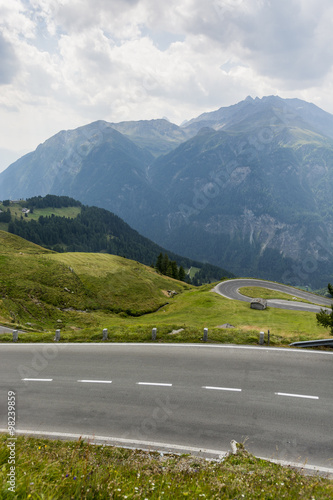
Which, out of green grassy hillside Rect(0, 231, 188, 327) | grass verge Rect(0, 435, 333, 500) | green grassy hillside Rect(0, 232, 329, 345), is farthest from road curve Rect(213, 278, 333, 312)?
grass verge Rect(0, 435, 333, 500)

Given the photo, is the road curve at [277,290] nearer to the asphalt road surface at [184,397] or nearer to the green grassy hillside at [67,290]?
the green grassy hillside at [67,290]

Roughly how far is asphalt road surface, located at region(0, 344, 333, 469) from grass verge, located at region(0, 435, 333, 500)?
59.9 inches

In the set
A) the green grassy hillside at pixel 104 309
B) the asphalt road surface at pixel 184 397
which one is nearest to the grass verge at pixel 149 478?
the asphalt road surface at pixel 184 397

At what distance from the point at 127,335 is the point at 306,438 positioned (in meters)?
13.6

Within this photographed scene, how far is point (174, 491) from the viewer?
613 centimetres

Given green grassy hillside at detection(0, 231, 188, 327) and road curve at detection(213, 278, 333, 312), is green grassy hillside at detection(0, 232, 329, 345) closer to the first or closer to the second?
green grassy hillside at detection(0, 231, 188, 327)

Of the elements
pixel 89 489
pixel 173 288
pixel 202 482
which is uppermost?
pixel 89 489

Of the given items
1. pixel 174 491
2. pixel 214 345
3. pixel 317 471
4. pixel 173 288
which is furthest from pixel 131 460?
pixel 173 288

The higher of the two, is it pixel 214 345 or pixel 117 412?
pixel 214 345

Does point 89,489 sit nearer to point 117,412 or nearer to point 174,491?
point 174,491

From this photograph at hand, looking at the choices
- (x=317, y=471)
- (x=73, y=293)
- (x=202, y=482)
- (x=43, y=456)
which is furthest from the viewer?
(x=73, y=293)

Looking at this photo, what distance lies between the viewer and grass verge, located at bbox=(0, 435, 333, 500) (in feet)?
17.3

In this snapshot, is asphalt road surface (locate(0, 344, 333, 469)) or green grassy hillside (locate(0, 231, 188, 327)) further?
green grassy hillside (locate(0, 231, 188, 327))

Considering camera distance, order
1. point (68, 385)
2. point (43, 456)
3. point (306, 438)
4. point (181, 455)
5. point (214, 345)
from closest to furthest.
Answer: point (43, 456)
point (181, 455)
point (306, 438)
point (68, 385)
point (214, 345)
